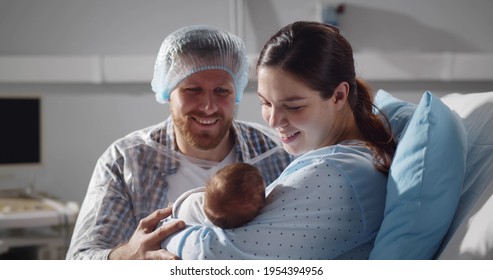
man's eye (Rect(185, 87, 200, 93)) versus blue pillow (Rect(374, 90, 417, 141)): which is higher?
blue pillow (Rect(374, 90, 417, 141))

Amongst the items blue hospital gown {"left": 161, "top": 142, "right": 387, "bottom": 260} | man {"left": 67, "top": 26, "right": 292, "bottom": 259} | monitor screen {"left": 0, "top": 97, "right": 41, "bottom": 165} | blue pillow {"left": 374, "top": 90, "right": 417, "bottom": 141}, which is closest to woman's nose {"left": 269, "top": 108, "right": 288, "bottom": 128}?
blue hospital gown {"left": 161, "top": 142, "right": 387, "bottom": 260}

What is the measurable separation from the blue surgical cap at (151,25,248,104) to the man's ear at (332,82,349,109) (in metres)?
0.51

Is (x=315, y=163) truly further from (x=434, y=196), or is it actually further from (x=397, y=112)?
(x=397, y=112)

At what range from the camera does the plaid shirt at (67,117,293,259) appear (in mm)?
1349

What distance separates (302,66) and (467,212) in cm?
34

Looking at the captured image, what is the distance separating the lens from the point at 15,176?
7.88 feet

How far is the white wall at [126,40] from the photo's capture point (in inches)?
89.9

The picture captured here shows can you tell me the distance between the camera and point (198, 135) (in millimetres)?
1455

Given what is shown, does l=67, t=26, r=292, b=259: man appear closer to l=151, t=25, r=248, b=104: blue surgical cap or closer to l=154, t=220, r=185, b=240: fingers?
l=151, t=25, r=248, b=104: blue surgical cap

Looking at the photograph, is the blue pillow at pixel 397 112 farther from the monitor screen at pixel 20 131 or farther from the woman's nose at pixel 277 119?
the monitor screen at pixel 20 131

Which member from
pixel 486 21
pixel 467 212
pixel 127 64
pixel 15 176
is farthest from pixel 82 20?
pixel 467 212

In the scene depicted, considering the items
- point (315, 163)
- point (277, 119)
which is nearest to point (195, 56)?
point (277, 119)

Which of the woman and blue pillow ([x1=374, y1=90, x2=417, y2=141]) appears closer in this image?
the woman
